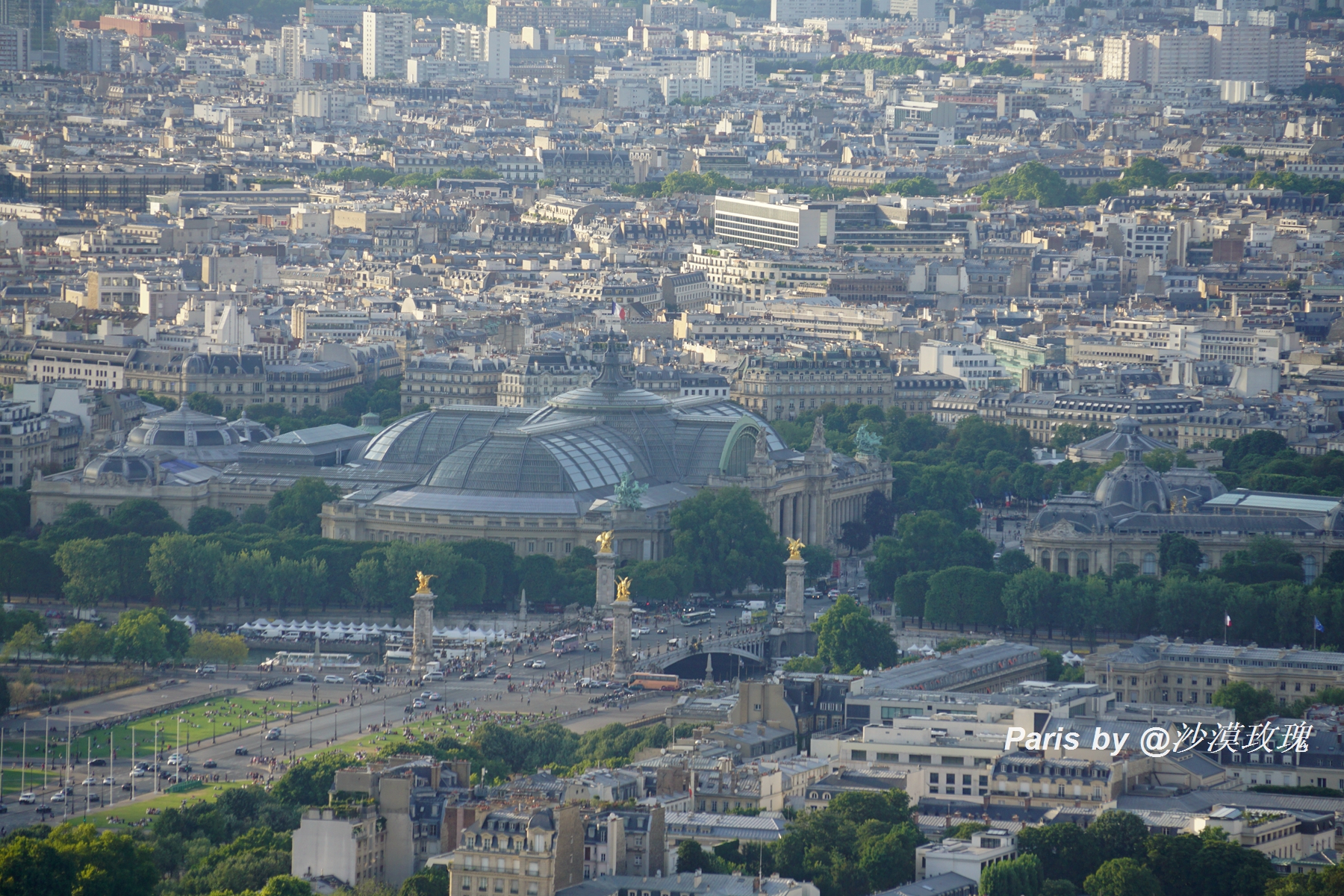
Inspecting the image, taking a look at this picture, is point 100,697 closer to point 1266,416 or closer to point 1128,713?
point 1128,713

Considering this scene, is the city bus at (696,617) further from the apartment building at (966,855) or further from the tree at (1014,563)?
the apartment building at (966,855)

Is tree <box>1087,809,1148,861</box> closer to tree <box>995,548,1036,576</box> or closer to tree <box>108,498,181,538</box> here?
tree <box>995,548,1036,576</box>

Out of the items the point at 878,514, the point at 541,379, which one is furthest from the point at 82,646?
the point at 541,379

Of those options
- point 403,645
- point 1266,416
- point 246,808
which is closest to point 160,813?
point 246,808

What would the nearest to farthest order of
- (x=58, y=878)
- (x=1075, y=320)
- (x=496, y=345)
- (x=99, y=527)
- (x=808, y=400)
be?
(x=58, y=878)
(x=99, y=527)
(x=808, y=400)
(x=496, y=345)
(x=1075, y=320)

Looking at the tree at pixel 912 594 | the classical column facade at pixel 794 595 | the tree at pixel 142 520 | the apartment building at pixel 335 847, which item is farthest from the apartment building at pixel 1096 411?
the apartment building at pixel 335 847

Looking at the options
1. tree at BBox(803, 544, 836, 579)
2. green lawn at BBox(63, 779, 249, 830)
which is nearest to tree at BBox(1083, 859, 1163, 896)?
green lawn at BBox(63, 779, 249, 830)

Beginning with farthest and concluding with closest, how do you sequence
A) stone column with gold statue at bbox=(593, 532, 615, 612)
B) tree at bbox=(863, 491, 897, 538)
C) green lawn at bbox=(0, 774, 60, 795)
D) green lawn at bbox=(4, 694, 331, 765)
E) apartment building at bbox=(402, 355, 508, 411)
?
apartment building at bbox=(402, 355, 508, 411), tree at bbox=(863, 491, 897, 538), stone column with gold statue at bbox=(593, 532, 615, 612), green lawn at bbox=(4, 694, 331, 765), green lawn at bbox=(0, 774, 60, 795)

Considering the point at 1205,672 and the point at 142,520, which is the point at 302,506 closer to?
the point at 142,520
